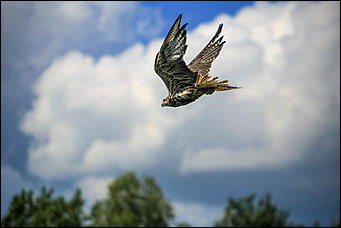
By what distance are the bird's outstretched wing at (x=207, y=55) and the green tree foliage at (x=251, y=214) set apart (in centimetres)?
6296

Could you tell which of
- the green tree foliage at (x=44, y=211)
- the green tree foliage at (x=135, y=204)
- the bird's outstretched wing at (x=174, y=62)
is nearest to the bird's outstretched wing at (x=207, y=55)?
the bird's outstretched wing at (x=174, y=62)

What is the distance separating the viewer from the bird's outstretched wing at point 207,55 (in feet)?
46.9

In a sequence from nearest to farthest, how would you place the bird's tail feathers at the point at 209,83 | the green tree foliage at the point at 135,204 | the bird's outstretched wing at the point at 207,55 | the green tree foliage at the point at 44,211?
the bird's tail feathers at the point at 209,83, the bird's outstretched wing at the point at 207,55, the green tree foliage at the point at 44,211, the green tree foliage at the point at 135,204

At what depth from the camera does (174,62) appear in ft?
41.3

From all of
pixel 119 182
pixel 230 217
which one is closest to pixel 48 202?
pixel 119 182

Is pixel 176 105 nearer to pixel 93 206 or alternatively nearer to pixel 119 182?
pixel 93 206

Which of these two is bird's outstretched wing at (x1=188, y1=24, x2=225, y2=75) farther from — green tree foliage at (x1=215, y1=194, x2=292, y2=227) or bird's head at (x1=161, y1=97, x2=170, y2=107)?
green tree foliage at (x1=215, y1=194, x2=292, y2=227)

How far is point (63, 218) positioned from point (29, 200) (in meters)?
4.86

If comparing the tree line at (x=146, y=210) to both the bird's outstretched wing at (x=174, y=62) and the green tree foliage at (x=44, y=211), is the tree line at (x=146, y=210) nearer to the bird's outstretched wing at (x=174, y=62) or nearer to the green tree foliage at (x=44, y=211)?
the green tree foliage at (x=44, y=211)

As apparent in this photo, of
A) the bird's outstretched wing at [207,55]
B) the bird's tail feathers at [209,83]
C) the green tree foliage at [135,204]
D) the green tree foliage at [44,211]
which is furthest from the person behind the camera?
the green tree foliage at [135,204]

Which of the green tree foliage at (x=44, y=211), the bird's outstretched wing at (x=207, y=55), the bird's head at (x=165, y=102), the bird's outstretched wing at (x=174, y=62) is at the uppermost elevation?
the green tree foliage at (x=44, y=211)

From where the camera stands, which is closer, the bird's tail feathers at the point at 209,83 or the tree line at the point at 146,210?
the bird's tail feathers at the point at 209,83

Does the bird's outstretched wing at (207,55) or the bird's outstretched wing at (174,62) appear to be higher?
the bird's outstretched wing at (207,55)

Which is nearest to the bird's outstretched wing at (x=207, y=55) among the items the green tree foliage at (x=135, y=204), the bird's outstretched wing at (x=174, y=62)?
the bird's outstretched wing at (x=174, y=62)
